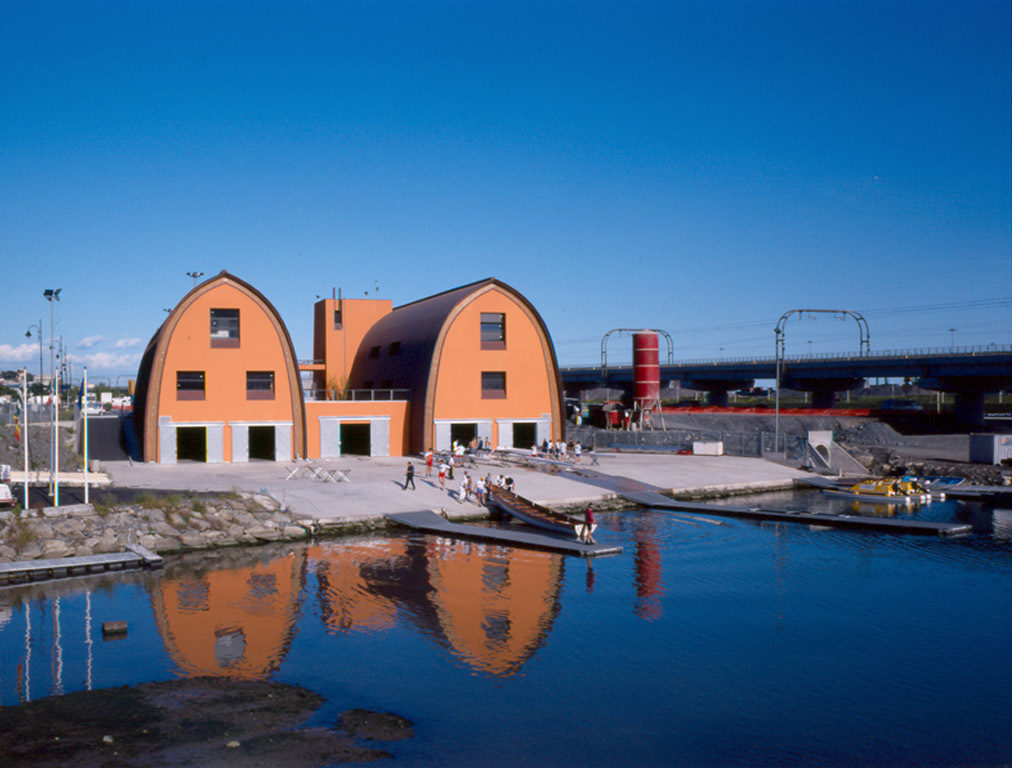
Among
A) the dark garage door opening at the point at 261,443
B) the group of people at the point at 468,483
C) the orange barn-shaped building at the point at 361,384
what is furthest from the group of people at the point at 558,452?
the dark garage door opening at the point at 261,443

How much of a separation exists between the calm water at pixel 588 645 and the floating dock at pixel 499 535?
756mm

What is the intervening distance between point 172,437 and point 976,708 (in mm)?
42758

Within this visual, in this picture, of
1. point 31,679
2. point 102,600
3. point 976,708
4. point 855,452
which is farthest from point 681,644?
point 855,452

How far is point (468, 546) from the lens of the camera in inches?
1235

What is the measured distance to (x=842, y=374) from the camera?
3575 inches

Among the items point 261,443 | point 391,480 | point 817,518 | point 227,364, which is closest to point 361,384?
point 261,443

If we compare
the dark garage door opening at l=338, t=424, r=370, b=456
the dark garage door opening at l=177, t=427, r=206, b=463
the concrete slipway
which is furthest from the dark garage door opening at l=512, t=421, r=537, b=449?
the dark garage door opening at l=177, t=427, r=206, b=463

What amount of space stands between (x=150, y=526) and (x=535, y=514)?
15.6 m

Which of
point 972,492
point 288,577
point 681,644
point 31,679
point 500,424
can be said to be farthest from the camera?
point 500,424

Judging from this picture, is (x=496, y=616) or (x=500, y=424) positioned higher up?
(x=500, y=424)

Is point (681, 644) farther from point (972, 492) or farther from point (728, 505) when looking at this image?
point (972, 492)

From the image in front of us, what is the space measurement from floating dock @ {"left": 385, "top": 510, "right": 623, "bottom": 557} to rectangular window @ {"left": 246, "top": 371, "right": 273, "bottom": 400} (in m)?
18.0

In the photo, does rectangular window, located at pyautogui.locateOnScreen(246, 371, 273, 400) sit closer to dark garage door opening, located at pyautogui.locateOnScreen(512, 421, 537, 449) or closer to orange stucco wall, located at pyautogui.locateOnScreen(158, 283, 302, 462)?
orange stucco wall, located at pyautogui.locateOnScreen(158, 283, 302, 462)

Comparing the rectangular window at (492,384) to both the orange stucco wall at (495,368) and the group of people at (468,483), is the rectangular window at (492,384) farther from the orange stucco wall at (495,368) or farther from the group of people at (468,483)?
the group of people at (468,483)
